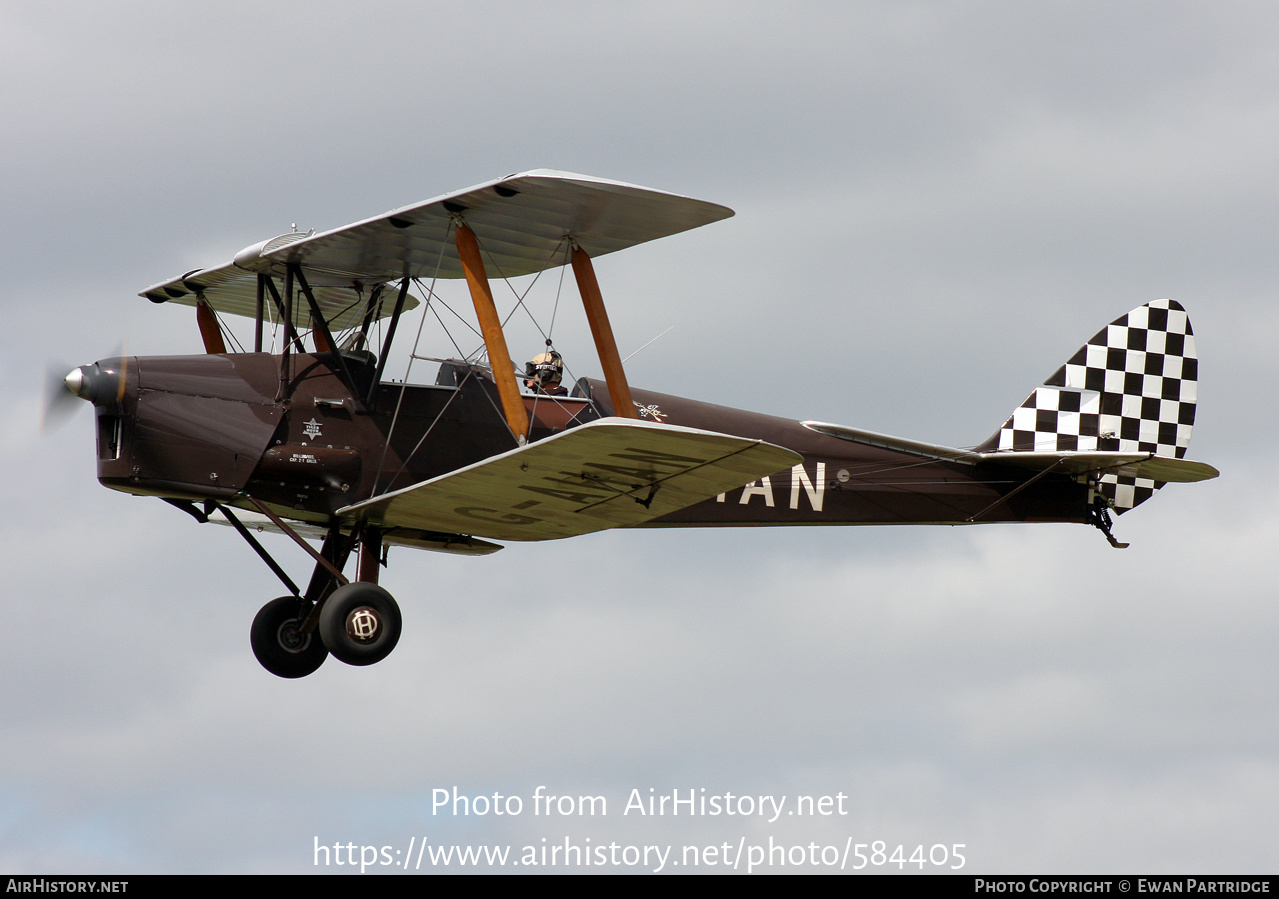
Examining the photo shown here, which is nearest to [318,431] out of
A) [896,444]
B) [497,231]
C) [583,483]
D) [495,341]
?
[495,341]

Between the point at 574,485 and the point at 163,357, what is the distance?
330 centimetres

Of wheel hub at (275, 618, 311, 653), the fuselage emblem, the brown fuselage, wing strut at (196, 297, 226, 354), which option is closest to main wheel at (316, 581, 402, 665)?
the brown fuselage

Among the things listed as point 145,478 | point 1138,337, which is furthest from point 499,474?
point 1138,337

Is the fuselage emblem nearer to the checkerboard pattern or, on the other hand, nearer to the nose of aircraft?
the checkerboard pattern

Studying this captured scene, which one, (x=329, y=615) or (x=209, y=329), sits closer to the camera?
(x=329, y=615)

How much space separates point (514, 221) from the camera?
40.8 feet

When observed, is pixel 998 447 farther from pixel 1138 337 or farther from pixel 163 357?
pixel 163 357

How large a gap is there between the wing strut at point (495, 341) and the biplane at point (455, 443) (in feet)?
0.05

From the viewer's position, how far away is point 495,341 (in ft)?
39.5

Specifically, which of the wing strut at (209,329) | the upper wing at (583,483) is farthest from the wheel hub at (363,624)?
the wing strut at (209,329)

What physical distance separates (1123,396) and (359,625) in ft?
24.9

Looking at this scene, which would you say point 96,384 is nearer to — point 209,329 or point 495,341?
point 209,329


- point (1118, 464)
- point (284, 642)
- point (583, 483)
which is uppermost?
point (1118, 464)

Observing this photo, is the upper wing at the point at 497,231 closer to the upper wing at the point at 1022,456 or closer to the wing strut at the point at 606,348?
the wing strut at the point at 606,348
